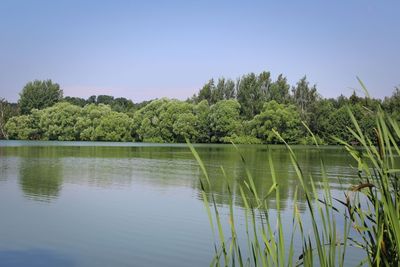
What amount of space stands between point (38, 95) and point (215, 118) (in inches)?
1298

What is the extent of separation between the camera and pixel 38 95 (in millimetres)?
75000

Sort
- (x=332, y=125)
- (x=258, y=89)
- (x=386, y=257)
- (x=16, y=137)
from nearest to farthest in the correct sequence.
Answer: (x=386, y=257) < (x=332, y=125) < (x=258, y=89) < (x=16, y=137)

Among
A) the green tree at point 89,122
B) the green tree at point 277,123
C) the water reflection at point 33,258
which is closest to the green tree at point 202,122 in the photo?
the green tree at point 277,123

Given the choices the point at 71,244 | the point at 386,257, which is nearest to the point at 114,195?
the point at 71,244

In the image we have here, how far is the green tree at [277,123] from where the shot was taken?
Result: 55.0 metres

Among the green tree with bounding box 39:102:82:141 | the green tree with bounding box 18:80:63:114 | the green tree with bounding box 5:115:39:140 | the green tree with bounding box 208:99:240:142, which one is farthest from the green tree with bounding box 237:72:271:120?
the green tree with bounding box 18:80:63:114

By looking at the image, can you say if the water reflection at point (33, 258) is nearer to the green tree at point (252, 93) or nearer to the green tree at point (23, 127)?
the green tree at point (252, 93)

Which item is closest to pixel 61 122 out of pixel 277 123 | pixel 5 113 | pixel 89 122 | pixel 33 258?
pixel 89 122

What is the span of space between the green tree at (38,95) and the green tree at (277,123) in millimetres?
36317

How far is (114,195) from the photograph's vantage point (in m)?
13.8

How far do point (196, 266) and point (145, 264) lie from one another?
0.76 meters

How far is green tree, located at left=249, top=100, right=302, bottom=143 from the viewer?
180 ft

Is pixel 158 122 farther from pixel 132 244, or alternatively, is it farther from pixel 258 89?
pixel 132 244

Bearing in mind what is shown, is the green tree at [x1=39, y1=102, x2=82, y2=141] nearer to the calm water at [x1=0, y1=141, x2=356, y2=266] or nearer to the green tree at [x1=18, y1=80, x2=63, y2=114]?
the green tree at [x1=18, y1=80, x2=63, y2=114]
